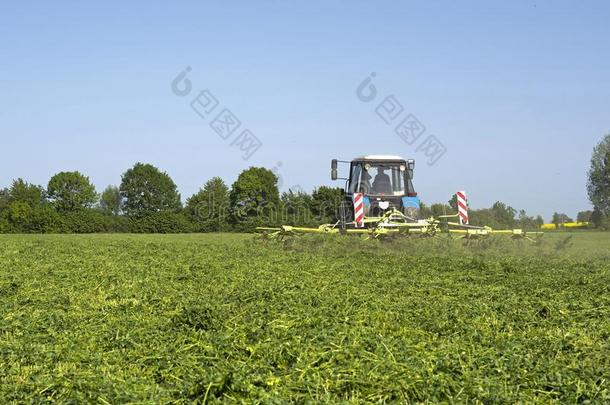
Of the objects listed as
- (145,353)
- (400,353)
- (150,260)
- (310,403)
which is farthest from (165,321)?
(150,260)

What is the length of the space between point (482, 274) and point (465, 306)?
3.27 metres

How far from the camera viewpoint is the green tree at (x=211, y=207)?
147ft

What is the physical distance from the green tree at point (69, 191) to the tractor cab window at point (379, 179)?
48496mm

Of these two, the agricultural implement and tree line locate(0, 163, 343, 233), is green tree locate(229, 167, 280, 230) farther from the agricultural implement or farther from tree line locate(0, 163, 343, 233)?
the agricultural implement

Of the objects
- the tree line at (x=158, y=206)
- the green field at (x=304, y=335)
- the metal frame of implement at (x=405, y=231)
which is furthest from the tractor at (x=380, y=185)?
the tree line at (x=158, y=206)

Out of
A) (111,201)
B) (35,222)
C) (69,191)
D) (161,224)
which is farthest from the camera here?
(111,201)

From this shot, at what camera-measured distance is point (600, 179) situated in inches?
2372

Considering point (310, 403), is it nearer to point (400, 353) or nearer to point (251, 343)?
point (400, 353)

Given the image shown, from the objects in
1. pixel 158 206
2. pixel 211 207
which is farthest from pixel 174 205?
pixel 211 207

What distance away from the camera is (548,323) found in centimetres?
535

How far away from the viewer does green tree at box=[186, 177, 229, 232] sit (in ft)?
147

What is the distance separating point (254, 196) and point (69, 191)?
2011 cm

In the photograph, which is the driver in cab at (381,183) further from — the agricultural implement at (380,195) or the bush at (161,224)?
the bush at (161,224)

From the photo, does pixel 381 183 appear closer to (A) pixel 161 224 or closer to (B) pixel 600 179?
(A) pixel 161 224
